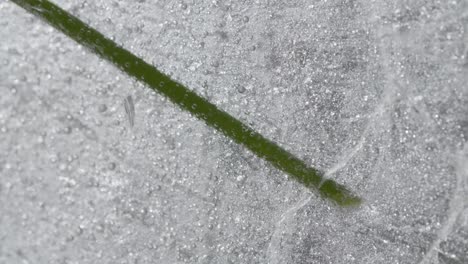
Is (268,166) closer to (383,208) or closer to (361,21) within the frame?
(383,208)

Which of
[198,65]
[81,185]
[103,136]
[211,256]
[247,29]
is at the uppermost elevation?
[247,29]

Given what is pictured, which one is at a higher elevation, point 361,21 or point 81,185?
point 361,21

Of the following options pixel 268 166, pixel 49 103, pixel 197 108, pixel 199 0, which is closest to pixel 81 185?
pixel 49 103

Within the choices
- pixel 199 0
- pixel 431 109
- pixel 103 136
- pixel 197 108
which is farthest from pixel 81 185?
pixel 431 109
